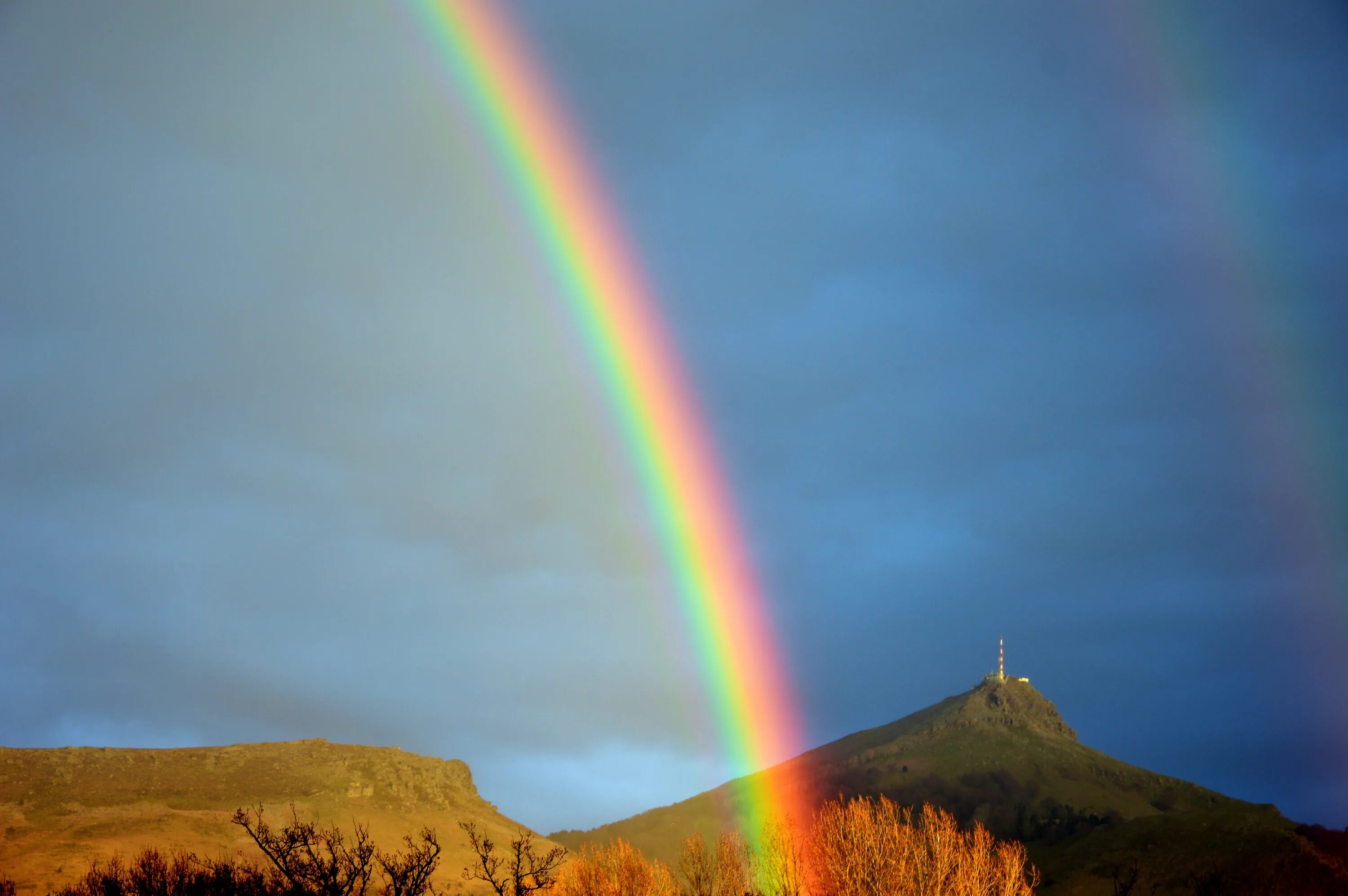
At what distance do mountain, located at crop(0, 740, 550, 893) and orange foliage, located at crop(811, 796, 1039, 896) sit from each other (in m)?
59.6

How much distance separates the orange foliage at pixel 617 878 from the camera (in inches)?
3066

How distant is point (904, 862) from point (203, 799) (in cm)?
10109

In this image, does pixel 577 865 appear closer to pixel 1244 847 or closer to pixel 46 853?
pixel 46 853

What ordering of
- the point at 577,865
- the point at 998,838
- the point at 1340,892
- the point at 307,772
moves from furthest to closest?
the point at 998,838, the point at 307,772, the point at 1340,892, the point at 577,865

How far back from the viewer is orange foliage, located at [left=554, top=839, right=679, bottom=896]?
7789cm

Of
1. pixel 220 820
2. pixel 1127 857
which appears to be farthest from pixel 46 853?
pixel 1127 857

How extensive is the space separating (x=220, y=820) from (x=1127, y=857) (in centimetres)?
10194

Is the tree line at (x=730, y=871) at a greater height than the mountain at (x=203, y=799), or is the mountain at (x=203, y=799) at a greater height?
the mountain at (x=203, y=799)

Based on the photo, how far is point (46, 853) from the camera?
358 feet

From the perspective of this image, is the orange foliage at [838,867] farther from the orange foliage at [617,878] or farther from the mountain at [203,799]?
the mountain at [203,799]

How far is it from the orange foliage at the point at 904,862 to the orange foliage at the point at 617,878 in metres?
12.2

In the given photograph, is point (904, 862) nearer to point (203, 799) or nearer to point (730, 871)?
point (730, 871)

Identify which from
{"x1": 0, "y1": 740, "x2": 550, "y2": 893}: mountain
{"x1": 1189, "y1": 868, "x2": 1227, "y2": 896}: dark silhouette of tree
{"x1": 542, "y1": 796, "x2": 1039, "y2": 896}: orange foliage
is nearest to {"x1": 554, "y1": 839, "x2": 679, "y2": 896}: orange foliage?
{"x1": 542, "y1": 796, "x2": 1039, "y2": 896}: orange foliage

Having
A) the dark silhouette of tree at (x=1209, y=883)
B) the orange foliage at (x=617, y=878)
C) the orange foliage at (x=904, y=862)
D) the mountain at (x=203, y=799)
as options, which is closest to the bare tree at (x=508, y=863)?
the mountain at (x=203, y=799)
